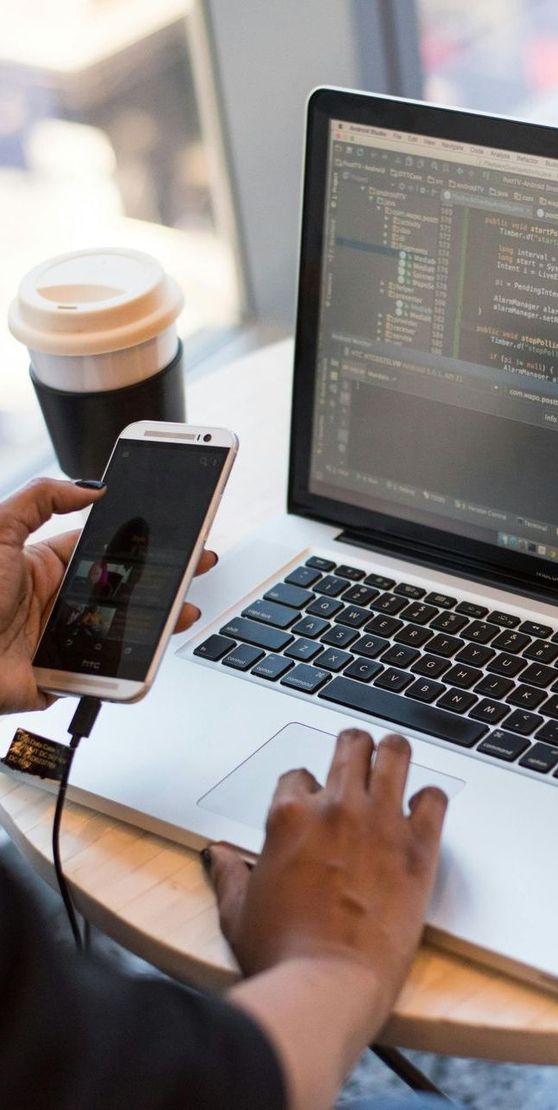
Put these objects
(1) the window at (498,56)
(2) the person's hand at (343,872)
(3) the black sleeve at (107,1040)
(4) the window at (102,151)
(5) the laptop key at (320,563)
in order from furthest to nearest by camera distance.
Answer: (1) the window at (498,56) → (4) the window at (102,151) → (5) the laptop key at (320,563) → (2) the person's hand at (343,872) → (3) the black sleeve at (107,1040)

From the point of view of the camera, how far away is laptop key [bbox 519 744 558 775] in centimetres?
75

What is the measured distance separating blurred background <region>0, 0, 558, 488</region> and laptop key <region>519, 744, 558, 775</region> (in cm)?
91

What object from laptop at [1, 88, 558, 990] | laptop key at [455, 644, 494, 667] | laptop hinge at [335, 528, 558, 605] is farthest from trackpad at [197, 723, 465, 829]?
laptop hinge at [335, 528, 558, 605]

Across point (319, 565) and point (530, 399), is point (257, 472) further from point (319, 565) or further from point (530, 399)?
point (530, 399)

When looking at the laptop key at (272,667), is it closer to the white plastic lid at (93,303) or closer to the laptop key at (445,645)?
the laptop key at (445,645)

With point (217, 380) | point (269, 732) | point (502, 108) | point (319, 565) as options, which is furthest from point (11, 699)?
point (502, 108)

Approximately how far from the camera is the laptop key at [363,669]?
83 centimetres

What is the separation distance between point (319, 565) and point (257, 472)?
220 millimetres

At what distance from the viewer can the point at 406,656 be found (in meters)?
0.85

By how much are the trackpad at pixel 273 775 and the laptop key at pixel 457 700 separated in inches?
2.2

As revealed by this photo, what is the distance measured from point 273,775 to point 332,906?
139 mm

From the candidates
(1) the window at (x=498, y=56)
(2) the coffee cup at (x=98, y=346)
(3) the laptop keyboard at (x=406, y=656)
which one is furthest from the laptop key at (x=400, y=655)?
(1) the window at (x=498, y=56)

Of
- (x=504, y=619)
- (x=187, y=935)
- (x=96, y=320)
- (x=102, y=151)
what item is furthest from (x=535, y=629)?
(x=102, y=151)

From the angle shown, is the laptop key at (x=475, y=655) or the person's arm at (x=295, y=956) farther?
the laptop key at (x=475, y=655)
